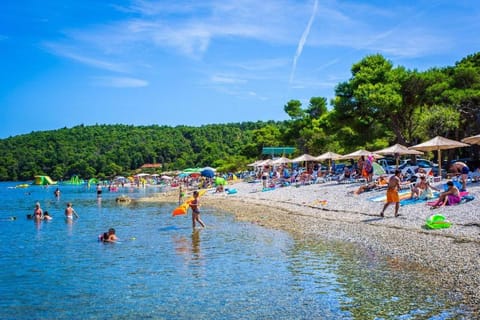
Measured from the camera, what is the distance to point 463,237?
39.9 feet

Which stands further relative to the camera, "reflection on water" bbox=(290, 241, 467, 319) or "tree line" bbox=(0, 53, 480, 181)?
"tree line" bbox=(0, 53, 480, 181)

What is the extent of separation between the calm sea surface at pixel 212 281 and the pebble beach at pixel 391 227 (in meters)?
0.55

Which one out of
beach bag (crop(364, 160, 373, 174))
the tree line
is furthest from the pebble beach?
the tree line

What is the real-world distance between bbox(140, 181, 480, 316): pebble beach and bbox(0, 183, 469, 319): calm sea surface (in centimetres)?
55

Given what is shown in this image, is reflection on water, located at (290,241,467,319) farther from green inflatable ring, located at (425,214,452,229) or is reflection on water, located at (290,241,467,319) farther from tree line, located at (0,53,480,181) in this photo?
tree line, located at (0,53,480,181)

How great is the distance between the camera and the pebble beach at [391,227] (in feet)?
32.3

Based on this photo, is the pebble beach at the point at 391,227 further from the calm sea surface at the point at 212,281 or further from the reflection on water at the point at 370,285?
the calm sea surface at the point at 212,281

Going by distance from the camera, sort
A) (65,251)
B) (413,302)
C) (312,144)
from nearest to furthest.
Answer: (413,302), (65,251), (312,144)

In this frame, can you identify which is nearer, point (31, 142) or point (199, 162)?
point (199, 162)

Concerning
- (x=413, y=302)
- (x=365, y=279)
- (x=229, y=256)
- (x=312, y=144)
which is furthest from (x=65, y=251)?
(x=312, y=144)

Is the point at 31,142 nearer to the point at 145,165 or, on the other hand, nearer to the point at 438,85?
the point at 145,165

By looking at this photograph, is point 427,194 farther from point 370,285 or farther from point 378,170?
point 370,285

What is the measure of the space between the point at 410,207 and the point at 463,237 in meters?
4.96

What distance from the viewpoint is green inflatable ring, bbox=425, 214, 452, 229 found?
44.4 ft
